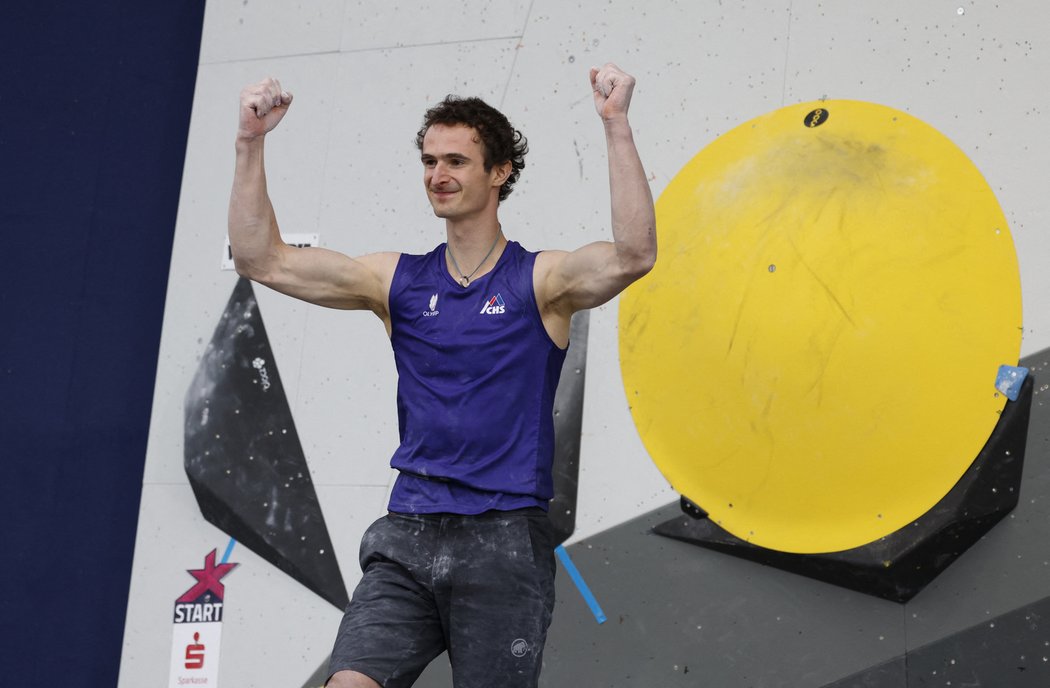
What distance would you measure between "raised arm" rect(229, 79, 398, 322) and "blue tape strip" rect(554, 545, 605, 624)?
101 centimetres

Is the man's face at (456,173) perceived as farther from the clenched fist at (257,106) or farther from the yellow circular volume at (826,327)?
the yellow circular volume at (826,327)

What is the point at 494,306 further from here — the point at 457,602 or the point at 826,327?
the point at 826,327

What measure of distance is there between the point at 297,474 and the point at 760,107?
1.55 m

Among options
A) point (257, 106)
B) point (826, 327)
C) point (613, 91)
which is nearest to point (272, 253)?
point (257, 106)

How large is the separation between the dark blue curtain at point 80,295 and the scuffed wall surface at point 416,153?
0.27 meters

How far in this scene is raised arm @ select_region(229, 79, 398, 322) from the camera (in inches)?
77.5

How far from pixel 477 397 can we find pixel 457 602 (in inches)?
13.1

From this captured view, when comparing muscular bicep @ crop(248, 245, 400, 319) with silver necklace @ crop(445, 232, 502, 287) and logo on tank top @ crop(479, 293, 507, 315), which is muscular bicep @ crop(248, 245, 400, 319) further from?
logo on tank top @ crop(479, 293, 507, 315)

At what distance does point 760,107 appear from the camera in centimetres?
282

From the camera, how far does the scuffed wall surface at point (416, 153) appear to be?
8.68 feet

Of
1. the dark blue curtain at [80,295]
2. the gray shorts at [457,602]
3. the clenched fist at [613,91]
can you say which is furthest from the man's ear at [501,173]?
the dark blue curtain at [80,295]

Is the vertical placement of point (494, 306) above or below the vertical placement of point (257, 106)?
below

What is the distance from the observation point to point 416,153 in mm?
3227

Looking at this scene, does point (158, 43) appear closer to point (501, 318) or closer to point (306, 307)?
point (306, 307)
